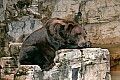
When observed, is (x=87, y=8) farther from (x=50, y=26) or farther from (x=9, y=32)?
(x=50, y=26)

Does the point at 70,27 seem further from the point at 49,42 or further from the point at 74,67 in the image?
the point at 74,67

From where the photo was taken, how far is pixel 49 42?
13.3 ft

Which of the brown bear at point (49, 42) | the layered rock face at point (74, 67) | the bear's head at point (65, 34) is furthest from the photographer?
the bear's head at point (65, 34)

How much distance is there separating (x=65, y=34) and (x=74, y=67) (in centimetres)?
94

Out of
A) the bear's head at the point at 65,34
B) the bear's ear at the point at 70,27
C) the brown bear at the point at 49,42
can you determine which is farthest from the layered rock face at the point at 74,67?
the bear's ear at the point at 70,27

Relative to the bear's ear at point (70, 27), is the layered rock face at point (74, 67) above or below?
below

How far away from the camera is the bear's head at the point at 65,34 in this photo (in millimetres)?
4148

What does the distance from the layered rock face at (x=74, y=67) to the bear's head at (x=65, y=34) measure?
2.12 feet

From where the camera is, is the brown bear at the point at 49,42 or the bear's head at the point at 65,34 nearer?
the brown bear at the point at 49,42

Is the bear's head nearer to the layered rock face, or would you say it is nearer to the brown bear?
the brown bear

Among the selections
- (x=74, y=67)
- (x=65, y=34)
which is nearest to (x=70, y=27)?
(x=65, y=34)

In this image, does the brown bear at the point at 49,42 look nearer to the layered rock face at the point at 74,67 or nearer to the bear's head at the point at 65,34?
the bear's head at the point at 65,34

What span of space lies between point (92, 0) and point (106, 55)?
740 centimetres

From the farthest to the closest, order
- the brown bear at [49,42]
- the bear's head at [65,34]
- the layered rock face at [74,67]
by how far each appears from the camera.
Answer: the bear's head at [65,34], the brown bear at [49,42], the layered rock face at [74,67]
